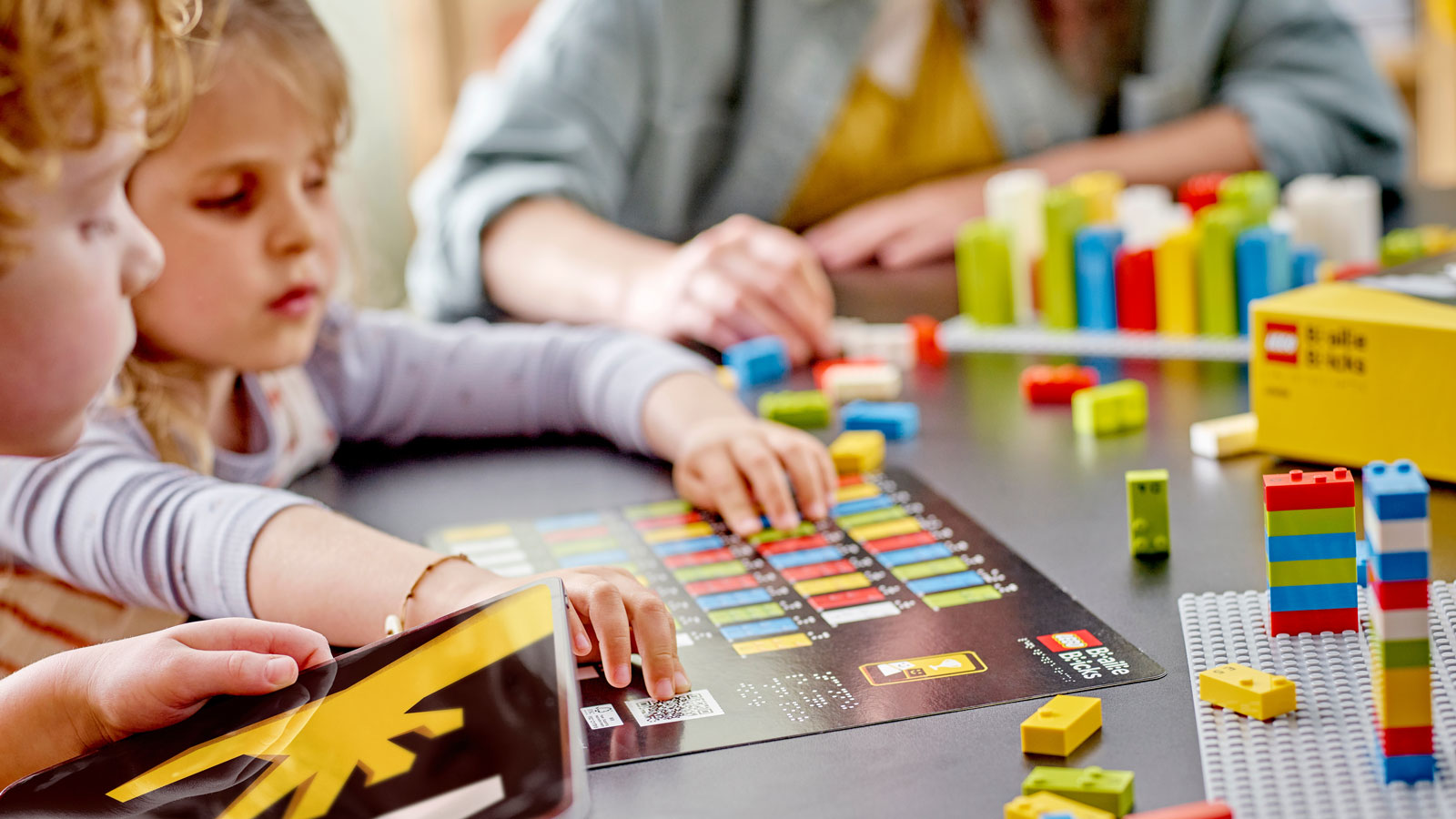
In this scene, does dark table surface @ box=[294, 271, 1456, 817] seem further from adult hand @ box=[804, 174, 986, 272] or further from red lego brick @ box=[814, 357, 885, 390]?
adult hand @ box=[804, 174, 986, 272]

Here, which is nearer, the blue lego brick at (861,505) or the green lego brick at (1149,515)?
the green lego brick at (1149,515)

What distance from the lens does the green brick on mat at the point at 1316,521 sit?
Answer: 0.61m

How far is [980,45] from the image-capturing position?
5.83 feet

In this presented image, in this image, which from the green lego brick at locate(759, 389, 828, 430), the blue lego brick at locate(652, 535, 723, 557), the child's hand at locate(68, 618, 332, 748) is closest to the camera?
the child's hand at locate(68, 618, 332, 748)

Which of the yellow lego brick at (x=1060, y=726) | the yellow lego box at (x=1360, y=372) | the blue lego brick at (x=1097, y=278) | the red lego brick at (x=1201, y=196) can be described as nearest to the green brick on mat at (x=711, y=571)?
the yellow lego brick at (x=1060, y=726)

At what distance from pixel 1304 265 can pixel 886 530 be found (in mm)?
542

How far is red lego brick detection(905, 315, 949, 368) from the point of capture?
1212mm

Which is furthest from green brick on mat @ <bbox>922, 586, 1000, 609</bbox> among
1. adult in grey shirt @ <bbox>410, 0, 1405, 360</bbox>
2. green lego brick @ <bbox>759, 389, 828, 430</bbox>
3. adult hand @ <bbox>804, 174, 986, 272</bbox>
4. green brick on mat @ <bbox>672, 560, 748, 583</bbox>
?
adult hand @ <bbox>804, 174, 986, 272</bbox>

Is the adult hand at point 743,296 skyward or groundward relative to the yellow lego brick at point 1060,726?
skyward

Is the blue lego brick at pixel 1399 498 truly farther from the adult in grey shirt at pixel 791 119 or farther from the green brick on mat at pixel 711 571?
the adult in grey shirt at pixel 791 119

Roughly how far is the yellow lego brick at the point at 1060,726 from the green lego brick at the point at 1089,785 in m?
0.02

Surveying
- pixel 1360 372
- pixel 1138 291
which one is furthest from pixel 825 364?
pixel 1360 372

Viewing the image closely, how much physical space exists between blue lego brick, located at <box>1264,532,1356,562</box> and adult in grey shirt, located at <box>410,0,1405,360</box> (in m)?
0.86

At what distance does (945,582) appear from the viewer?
74cm
